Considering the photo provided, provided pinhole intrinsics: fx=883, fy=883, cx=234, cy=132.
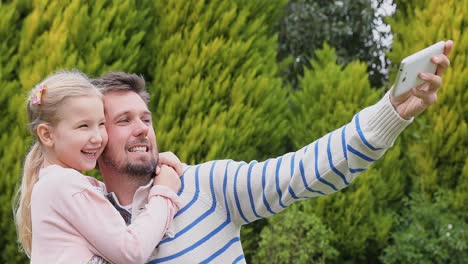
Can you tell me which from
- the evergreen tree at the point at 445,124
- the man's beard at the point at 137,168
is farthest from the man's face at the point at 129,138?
the evergreen tree at the point at 445,124

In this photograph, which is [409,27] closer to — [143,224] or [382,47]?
[382,47]

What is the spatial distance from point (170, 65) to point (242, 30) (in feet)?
2.04

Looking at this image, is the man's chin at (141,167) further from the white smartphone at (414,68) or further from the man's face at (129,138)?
the white smartphone at (414,68)

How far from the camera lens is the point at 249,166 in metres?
2.73

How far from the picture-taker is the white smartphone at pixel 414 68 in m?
2.22

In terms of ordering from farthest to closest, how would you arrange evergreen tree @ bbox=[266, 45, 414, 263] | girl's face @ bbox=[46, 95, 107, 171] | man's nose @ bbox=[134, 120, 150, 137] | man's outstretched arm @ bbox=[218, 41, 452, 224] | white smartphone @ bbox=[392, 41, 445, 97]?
evergreen tree @ bbox=[266, 45, 414, 263] → man's nose @ bbox=[134, 120, 150, 137] → girl's face @ bbox=[46, 95, 107, 171] → man's outstretched arm @ bbox=[218, 41, 452, 224] → white smartphone @ bbox=[392, 41, 445, 97]

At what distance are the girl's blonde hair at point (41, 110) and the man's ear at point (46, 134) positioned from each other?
15mm

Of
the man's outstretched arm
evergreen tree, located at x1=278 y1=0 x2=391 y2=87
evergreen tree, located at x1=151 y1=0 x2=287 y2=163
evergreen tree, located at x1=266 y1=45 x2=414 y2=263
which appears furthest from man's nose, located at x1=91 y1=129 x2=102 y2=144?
evergreen tree, located at x1=278 y1=0 x2=391 y2=87

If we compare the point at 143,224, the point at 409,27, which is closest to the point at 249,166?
the point at 143,224

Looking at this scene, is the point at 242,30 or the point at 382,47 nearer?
the point at 242,30

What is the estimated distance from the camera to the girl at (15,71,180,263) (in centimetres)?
250

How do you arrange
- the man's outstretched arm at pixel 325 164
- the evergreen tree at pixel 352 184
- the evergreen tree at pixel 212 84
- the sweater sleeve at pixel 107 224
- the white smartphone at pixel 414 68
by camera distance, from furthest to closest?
the evergreen tree at pixel 352 184 → the evergreen tree at pixel 212 84 → the sweater sleeve at pixel 107 224 → the man's outstretched arm at pixel 325 164 → the white smartphone at pixel 414 68

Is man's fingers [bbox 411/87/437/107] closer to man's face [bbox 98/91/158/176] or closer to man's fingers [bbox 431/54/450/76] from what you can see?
man's fingers [bbox 431/54/450/76]

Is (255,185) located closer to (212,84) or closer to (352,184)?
(212,84)
